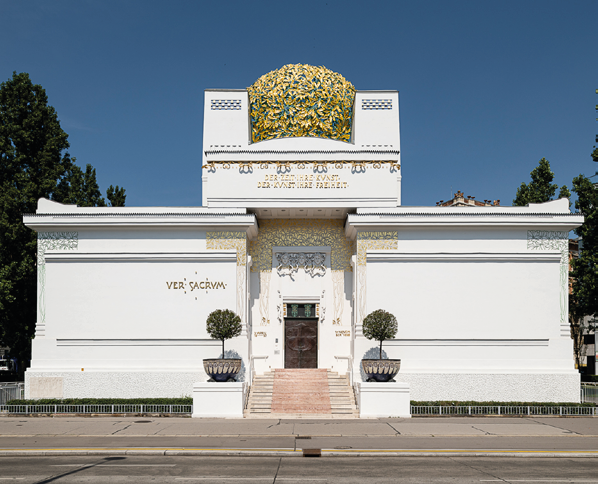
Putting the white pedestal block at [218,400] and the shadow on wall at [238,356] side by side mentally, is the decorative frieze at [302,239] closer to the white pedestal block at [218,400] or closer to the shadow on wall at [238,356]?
the shadow on wall at [238,356]

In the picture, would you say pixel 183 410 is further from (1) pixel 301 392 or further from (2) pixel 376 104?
(2) pixel 376 104

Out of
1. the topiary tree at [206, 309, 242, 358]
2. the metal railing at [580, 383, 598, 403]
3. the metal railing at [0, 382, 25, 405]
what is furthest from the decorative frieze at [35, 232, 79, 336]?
the metal railing at [580, 383, 598, 403]

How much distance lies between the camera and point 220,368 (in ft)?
68.3

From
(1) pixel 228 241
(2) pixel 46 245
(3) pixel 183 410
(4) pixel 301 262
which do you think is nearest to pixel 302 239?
(4) pixel 301 262

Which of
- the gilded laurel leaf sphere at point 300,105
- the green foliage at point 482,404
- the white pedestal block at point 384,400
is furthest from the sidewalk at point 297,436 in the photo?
the gilded laurel leaf sphere at point 300,105

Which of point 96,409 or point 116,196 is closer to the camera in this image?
point 96,409

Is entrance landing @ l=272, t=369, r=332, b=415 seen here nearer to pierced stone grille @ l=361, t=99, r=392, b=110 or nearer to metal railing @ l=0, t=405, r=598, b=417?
metal railing @ l=0, t=405, r=598, b=417

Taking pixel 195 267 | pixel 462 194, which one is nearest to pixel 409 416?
pixel 195 267

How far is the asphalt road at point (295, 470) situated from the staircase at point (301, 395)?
7.52 meters

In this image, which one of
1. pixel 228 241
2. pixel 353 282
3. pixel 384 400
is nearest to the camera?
pixel 384 400

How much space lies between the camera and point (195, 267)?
2358 cm

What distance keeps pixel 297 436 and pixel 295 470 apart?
4200 mm

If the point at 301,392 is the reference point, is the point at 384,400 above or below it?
above

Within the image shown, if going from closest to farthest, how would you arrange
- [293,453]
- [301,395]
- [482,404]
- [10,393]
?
[293,453] < [482,404] < [10,393] < [301,395]
